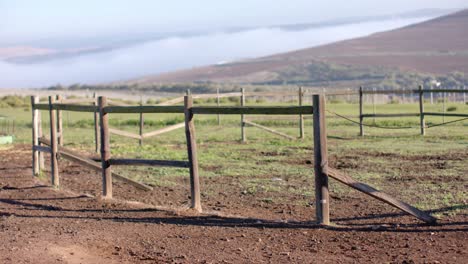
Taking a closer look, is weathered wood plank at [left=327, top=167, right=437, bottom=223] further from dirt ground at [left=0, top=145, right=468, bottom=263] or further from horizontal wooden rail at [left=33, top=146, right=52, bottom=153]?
horizontal wooden rail at [left=33, top=146, right=52, bottom=153]

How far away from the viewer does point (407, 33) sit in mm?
149750

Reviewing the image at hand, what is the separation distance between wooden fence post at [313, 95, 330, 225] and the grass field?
65.0 inches

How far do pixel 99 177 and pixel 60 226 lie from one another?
5.34 meters

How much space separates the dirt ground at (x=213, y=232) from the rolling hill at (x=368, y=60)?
8827cm

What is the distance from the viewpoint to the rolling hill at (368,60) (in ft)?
366

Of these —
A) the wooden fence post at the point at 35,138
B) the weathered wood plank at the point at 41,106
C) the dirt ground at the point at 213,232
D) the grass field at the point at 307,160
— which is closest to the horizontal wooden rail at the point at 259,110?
the dirt ground at the point at 213,232

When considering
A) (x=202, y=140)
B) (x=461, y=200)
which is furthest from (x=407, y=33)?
(x=461, y=200)

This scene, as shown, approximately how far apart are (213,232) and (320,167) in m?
1.49

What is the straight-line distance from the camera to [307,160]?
54.9 feet

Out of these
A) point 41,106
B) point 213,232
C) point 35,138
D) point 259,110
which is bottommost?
point 213,232

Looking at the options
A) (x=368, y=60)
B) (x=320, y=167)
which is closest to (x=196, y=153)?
(x=320, y=167)

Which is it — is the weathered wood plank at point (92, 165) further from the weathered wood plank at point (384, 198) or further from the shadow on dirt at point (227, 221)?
the weathered wood plank at point (384, 198)

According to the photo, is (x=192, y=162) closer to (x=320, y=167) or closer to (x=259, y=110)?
(x=259, y=110)

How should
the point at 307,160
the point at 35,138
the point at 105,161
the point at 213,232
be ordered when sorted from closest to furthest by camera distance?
the point at 213,232 → the point at 105,161 → the point at 35,138 → the point at 307,160
